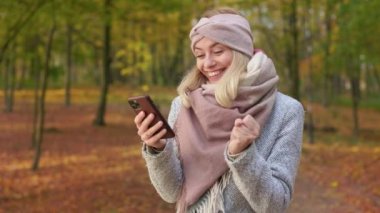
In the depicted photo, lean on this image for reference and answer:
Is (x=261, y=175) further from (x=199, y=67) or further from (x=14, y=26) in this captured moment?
(x=14, y=26)

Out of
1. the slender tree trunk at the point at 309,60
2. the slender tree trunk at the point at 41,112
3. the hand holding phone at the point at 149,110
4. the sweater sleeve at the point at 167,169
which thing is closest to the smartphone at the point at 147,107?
the hand holding phone at the point at 149,110

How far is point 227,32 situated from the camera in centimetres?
215

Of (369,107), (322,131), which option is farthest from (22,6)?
(369,107)

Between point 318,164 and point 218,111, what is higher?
point 218,111

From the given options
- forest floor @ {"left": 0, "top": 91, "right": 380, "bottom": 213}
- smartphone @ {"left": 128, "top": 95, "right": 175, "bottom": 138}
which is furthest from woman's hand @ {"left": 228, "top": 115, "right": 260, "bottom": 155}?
forest floor @ {"left": 0, "top": 91, "right": 380, "bottom": 213}

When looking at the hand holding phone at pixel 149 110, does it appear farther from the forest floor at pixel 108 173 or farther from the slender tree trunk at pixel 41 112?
the slender tree trunk at pixel 41 112

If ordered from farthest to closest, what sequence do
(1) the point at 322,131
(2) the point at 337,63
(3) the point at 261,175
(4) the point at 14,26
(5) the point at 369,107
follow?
1. (5) the point at 369,107
2. (1) the point at 322,131
3. (2) the point at 337,63
4. (4) the point at 14,26
5. (3) the point at 261,175

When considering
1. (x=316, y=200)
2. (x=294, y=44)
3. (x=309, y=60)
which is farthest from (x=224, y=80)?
(x=309, y=60)

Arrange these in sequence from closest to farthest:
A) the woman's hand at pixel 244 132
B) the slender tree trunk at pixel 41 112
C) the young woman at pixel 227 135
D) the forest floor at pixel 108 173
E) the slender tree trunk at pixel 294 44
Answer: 1. the woman's hand at pixel 244 132
2. the young woman at pixel 227 135
3. the forest floor at pixel 108 173
4. the slender tree trunk at pixel 41 112
5. the slender tree trunk at pixel 294 44

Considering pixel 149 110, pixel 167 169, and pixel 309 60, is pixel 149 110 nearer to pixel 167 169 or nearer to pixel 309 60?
pixel 167 169

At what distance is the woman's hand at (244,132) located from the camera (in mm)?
1896

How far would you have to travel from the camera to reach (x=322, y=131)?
24.1 m

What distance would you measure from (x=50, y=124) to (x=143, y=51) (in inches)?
179

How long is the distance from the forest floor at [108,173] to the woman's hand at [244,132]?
7.11 m
